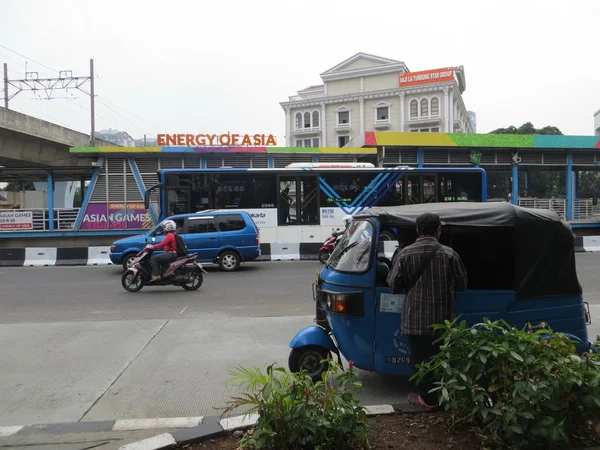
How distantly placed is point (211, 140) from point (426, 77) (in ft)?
136

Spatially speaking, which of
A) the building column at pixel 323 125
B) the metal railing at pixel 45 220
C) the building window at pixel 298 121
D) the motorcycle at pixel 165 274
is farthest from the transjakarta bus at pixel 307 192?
the building window at pixel 298 121

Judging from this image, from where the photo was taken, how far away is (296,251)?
57.4 feet

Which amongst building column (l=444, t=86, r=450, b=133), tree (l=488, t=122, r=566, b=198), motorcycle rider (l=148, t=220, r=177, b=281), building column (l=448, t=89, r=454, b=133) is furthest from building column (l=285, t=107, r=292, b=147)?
motorcycle rider (l=148, t=220, r=177, b=281)

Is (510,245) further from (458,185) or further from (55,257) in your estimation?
(55,257)

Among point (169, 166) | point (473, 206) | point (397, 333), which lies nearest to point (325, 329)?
point (397, 333)

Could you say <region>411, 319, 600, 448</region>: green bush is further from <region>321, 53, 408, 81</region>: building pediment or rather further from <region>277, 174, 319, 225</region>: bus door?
<region>321, 53, 408, 81</region>: building pediment

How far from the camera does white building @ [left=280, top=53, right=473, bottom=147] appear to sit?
193 ft

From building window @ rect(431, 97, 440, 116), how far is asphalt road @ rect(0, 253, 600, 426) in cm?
5074

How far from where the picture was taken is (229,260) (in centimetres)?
1434

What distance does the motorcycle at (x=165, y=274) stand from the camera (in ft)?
34.8

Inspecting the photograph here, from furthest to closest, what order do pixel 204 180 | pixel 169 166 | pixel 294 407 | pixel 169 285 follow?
pixel 169 166, pixel 204 180, pixel 169 285, pixel 294 407

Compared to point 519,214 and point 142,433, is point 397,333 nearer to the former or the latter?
point 519,214

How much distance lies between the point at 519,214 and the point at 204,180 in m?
14.1

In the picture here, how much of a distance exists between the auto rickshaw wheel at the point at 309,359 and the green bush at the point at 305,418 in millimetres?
1515
